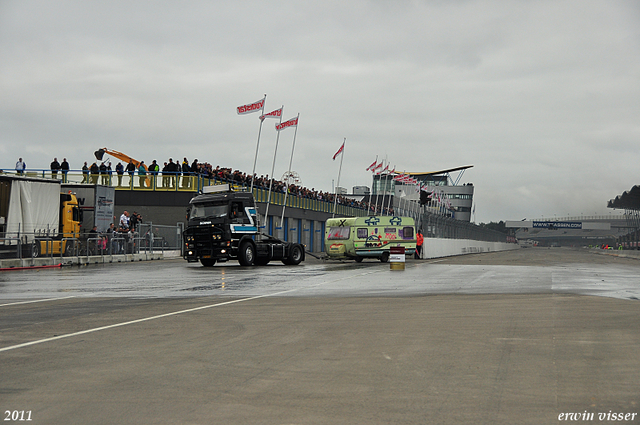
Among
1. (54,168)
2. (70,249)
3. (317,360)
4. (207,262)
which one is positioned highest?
(54,168)

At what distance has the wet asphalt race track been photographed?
528 centimetres

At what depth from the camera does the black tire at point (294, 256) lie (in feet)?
104

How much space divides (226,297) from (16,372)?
7827 mm

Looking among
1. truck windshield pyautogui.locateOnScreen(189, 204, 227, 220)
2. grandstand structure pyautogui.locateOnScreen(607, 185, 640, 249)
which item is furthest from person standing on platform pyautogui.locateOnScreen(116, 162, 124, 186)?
grandstand structure pyautogui.locateOnScreen(607, 185, 640, 249)

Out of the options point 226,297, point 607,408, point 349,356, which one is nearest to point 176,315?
point 226,297

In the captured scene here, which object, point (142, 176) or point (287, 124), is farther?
point (287, 124)

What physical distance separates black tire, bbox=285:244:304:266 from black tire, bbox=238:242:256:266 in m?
2.41

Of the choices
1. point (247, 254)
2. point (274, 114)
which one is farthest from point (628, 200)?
point (247, 254)

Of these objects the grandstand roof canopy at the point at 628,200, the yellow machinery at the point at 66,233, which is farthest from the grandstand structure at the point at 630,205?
the yellow machinery at the point at 66,233

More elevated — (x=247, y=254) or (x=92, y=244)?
(x=247, y=254)

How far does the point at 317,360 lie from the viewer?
721cm

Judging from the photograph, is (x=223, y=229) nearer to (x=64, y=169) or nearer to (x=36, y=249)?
(x=36, y=249)

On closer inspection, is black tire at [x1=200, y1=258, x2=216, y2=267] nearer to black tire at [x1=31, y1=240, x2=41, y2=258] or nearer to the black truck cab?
the black truck cab

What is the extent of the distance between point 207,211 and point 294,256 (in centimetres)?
508
